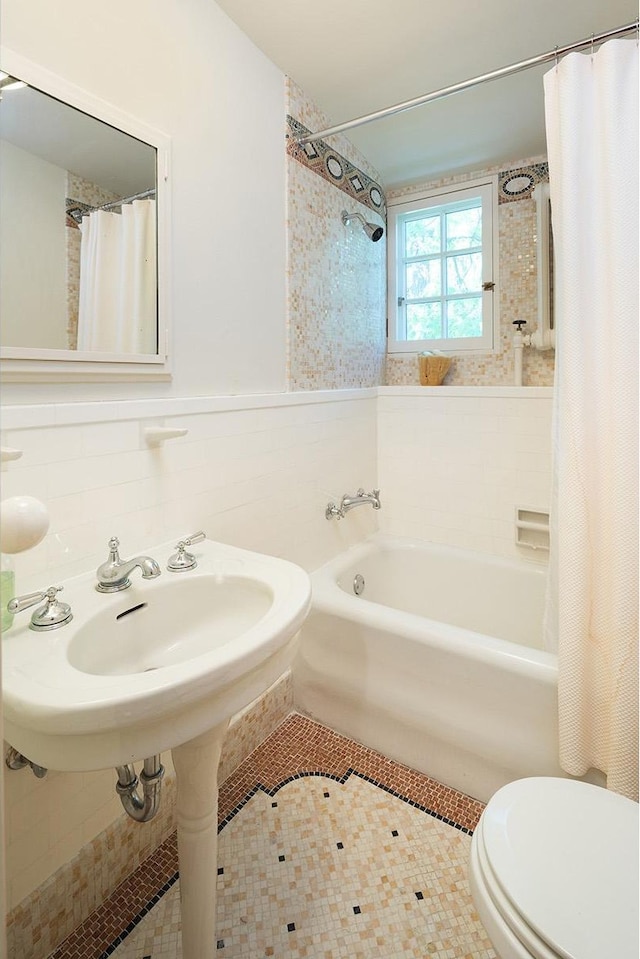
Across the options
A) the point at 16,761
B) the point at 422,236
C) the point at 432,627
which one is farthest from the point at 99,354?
the point at 422,236

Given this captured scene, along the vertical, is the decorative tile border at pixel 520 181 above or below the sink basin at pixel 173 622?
above

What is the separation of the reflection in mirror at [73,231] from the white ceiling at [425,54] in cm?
80

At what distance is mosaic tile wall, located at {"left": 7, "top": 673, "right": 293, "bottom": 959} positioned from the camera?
1.09m

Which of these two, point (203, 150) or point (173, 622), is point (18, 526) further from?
point (203, 150)

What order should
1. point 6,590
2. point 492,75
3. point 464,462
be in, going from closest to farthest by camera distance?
point 6,590
point 492,75
point 464,462

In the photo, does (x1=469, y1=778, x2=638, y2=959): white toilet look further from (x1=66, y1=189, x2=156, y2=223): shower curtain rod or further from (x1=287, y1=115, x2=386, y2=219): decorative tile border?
(x1=287, y1=115, x2=386, y2=219): decorative tile border

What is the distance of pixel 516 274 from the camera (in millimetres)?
2434

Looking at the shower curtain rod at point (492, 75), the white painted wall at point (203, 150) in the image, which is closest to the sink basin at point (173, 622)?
the white painted wall at point (203, 150)

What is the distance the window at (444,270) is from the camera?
99.5 inches

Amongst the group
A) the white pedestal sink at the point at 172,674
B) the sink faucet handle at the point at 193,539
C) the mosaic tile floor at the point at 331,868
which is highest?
the sink faucet handle at the point at 193,539

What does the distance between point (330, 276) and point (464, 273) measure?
86 centimetres

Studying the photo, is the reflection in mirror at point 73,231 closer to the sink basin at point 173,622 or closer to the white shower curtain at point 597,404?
the sink basin at point 173,622

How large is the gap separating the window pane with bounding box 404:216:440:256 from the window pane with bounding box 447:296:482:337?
33 cm

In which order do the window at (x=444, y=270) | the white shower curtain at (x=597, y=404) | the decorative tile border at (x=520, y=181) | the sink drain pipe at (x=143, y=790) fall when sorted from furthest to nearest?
the window at (x=444, y=270) → the decorative tile border at (x=520, y=181) → the white shower curtain at (x=597, y=404) → the sink drain pipe at (x=143, y=790)
